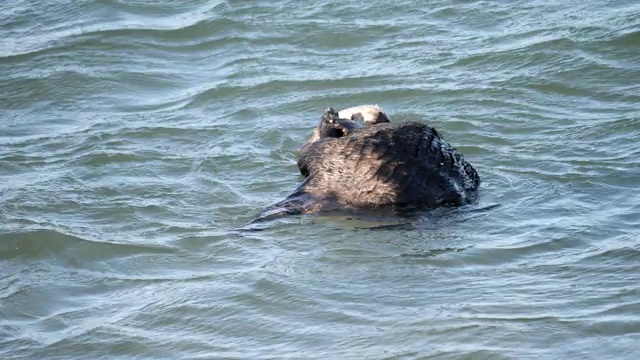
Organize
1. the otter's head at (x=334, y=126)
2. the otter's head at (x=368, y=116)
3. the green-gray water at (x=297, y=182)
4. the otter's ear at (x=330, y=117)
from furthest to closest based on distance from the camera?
the otter's head at (x=368, y=116)
the otter's ear at (x=330, y=117)
the otter's head at (x=334, y=126)
the green-gray water at (x=297, y=182)

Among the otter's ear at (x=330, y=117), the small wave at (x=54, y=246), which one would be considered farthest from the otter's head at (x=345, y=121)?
the small wave at (x=54, y=246)

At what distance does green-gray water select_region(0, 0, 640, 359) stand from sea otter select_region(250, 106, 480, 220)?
0.14 m

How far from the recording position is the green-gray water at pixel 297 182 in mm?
5617

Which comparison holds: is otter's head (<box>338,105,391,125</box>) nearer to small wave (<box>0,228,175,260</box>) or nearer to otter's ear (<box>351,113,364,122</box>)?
otter's ear (<box>351,113,364,122</box>)

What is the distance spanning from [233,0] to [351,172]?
21.3 ft

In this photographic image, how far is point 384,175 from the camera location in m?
7.13

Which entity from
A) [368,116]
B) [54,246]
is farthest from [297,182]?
[54,246]

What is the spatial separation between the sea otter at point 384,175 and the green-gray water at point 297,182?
0.14m

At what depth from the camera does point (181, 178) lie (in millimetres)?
8297

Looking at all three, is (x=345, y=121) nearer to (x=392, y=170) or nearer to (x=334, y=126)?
(x=334, y=126)

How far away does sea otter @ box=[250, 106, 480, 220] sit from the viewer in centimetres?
712

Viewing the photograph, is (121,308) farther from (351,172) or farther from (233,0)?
(233,0)

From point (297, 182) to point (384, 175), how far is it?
1169 millimetres

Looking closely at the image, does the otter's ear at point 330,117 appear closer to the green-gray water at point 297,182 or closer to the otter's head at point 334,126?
the otter's head at point 334,126
